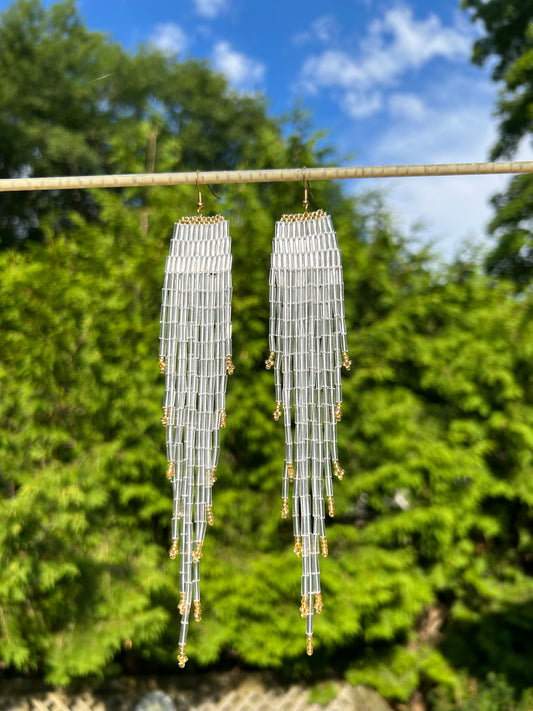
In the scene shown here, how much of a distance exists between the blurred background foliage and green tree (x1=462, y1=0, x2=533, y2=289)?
156 centimetres

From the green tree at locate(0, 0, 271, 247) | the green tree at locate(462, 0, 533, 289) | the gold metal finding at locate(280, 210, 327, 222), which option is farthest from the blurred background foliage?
the green tree at locate(0, 0, 271, 247)

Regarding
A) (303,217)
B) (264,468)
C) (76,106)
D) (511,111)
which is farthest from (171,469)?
(76,106)

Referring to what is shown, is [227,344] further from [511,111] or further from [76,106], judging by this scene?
[76,106]

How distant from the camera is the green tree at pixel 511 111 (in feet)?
20.8

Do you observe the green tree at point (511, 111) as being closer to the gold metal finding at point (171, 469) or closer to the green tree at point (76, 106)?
the green tree at point (76, 106)

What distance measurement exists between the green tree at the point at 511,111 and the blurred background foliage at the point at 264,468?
1.56 metres

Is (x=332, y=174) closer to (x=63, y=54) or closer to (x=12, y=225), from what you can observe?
(x=12, y=225)

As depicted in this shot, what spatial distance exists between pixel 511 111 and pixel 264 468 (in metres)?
5.46

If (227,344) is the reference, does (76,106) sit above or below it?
above

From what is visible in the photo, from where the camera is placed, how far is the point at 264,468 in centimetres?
460

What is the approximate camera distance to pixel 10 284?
4176 millimetres

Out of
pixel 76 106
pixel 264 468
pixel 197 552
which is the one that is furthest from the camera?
pixel 76 106

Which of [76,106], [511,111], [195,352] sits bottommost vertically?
[195,352]

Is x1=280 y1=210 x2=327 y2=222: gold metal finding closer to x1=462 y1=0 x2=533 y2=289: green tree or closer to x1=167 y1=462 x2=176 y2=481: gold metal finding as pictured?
x1=167 y1=462 x2=176 y2=481: gold metal finding
